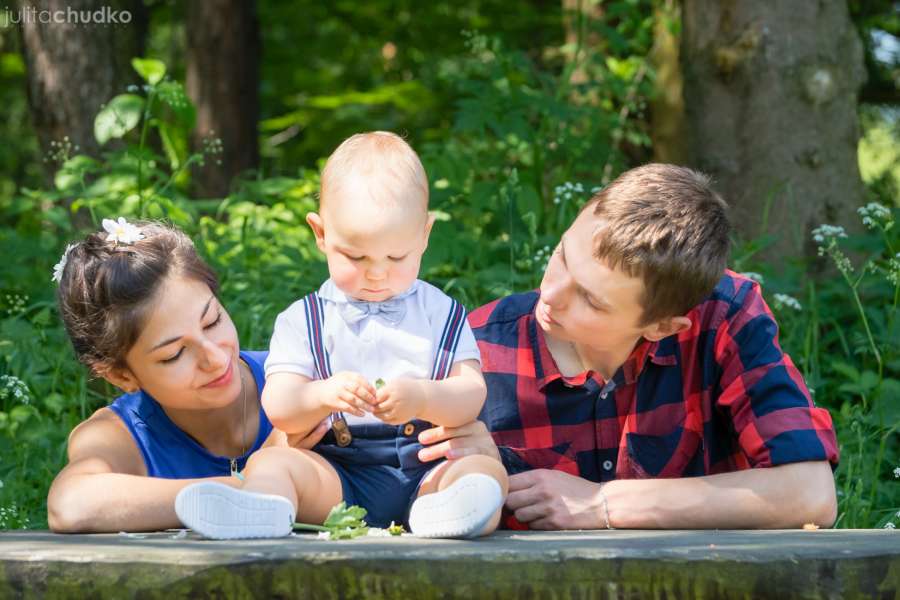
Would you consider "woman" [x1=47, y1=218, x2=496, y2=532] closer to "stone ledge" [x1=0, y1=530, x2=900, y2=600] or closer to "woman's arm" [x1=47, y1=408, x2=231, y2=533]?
"woman's arm" [x1=47, y1=408, x2=231, y2=533]

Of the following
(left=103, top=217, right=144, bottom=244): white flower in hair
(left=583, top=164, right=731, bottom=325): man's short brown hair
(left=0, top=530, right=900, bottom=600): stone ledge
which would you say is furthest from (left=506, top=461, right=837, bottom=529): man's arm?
(left=103, top=217, right=144, bottom=244): white flower in hair

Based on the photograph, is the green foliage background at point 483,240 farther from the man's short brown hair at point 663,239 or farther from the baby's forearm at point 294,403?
the baby's forearm at point 294,403

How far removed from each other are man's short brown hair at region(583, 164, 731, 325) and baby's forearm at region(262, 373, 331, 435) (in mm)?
680

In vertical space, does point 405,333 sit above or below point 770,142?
below

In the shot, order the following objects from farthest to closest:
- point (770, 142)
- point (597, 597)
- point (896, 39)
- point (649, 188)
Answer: point (896, 39), point (770, 142), point (649, 188), point (597, 597)

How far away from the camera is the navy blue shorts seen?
2.38 metres

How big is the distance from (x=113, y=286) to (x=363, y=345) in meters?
0.57

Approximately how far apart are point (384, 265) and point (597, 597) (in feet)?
2.62

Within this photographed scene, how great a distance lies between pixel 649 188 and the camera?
254 cm

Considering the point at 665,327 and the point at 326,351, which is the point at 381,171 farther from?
the point at 665,327

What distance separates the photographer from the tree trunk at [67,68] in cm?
480

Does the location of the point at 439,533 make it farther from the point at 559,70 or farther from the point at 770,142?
the point at 559,70

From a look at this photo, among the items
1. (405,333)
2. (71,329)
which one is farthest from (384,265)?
(71,329)

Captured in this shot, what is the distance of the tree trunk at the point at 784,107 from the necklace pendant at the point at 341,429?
2.78 metres
